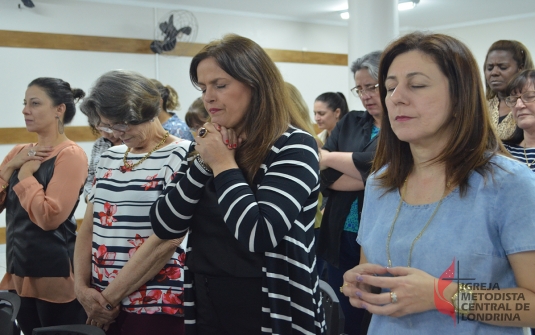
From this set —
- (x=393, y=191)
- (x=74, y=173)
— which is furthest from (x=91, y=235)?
(x=393, y=191)

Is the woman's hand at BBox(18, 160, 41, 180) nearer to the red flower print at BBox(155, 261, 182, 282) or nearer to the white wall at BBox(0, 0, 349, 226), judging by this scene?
the red flower print at BBox(155, 261, 182, 282)

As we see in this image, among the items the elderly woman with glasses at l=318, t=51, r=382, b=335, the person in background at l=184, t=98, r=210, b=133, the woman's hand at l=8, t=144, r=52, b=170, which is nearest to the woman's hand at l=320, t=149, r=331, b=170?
the elderly woman with glasses at l=318, t=51, r=382, b=335

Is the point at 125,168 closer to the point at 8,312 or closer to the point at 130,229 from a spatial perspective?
the point at 130,229

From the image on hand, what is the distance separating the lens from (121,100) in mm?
1954

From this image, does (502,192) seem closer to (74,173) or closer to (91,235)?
(91,235)

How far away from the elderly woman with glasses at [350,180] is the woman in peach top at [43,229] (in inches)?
48.0

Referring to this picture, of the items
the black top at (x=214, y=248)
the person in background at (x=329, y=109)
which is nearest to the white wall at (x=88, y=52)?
the person in background at (x=329, y=109)

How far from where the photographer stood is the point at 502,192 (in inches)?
42.1

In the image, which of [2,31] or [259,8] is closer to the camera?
[2,31]

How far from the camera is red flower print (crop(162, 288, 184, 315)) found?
1.83 meters

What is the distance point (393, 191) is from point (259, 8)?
24.1 feet

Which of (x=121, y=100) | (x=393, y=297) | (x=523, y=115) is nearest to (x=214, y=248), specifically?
(x=393, y=297)

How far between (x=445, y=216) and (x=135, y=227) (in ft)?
3.77

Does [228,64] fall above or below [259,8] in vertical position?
below
